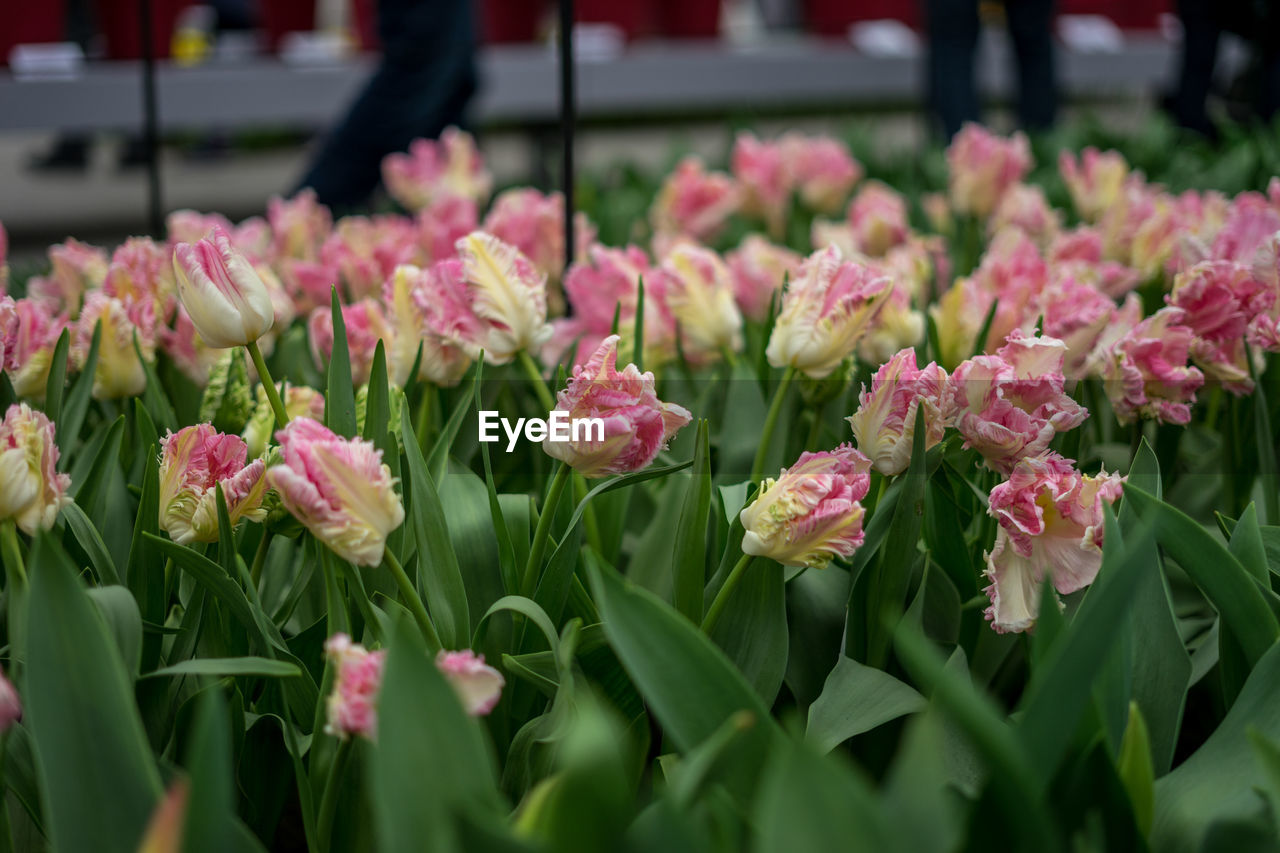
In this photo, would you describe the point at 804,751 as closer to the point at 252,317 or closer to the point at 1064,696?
the point at 1064,696

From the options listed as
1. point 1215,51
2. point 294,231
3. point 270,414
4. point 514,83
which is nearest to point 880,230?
point 294,231

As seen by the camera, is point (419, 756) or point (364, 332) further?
point (364, 332)

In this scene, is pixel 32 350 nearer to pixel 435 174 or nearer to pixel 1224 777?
pixel 1224 777

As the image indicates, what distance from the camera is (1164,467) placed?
0.99m

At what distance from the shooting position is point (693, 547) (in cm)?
74

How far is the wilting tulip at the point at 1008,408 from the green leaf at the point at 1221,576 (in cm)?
7

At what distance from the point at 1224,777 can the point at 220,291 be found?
0.59 m

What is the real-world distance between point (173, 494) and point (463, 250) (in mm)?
278

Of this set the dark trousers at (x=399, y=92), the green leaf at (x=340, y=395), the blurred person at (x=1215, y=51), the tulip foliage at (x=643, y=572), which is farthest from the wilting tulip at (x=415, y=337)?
the blurred person at (x=1215, y=51)

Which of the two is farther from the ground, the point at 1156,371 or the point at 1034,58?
the point at 1034,58

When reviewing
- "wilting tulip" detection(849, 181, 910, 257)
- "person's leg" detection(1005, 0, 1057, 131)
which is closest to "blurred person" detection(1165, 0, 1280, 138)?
"person's leg" detection(1005, 0, 1057, 131)

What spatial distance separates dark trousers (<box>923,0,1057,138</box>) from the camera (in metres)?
2.90

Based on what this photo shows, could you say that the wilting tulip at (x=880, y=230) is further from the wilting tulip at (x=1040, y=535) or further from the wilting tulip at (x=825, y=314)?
the wilting tulip at (x=1040, y=535)

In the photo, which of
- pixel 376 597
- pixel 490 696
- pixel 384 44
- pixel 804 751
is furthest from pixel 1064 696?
pixel 384 44
